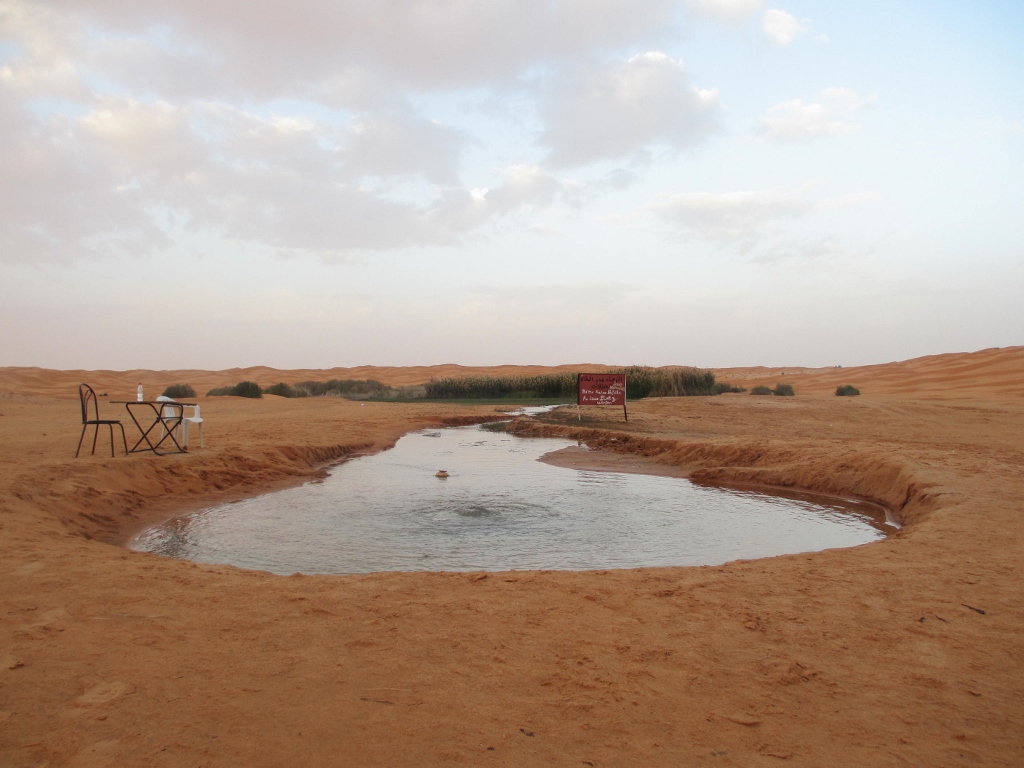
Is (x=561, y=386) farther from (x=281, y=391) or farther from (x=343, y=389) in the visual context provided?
(x=281, y=391)

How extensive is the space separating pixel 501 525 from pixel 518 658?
417 cm

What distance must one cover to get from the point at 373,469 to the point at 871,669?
9769mm

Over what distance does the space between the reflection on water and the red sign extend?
8270 millimetres

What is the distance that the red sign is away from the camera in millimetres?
19453

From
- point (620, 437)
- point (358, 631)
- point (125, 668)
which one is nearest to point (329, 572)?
point (358, 631)

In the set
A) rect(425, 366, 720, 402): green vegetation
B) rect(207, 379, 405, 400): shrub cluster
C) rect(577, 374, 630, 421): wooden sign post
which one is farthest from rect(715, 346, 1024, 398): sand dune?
rect(207, 379, 405, 400): shrub cluster

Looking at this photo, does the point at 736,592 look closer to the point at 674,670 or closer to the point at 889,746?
the point at 674,670

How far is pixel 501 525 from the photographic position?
300 inches

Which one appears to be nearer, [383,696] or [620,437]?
[383,696]

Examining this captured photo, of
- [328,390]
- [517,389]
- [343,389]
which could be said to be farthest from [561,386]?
[328,390]

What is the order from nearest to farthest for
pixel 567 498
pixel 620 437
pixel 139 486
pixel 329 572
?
pixel 329 572 → pixel 139 486 → pixel 567 498 → pixel 620 437

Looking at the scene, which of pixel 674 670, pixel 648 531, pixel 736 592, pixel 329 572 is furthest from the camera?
pixel 648 531

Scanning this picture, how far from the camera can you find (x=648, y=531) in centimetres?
743

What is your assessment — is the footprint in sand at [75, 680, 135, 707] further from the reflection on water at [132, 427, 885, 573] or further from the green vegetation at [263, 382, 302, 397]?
the green vegetation at [263, 382, 302, 397]
